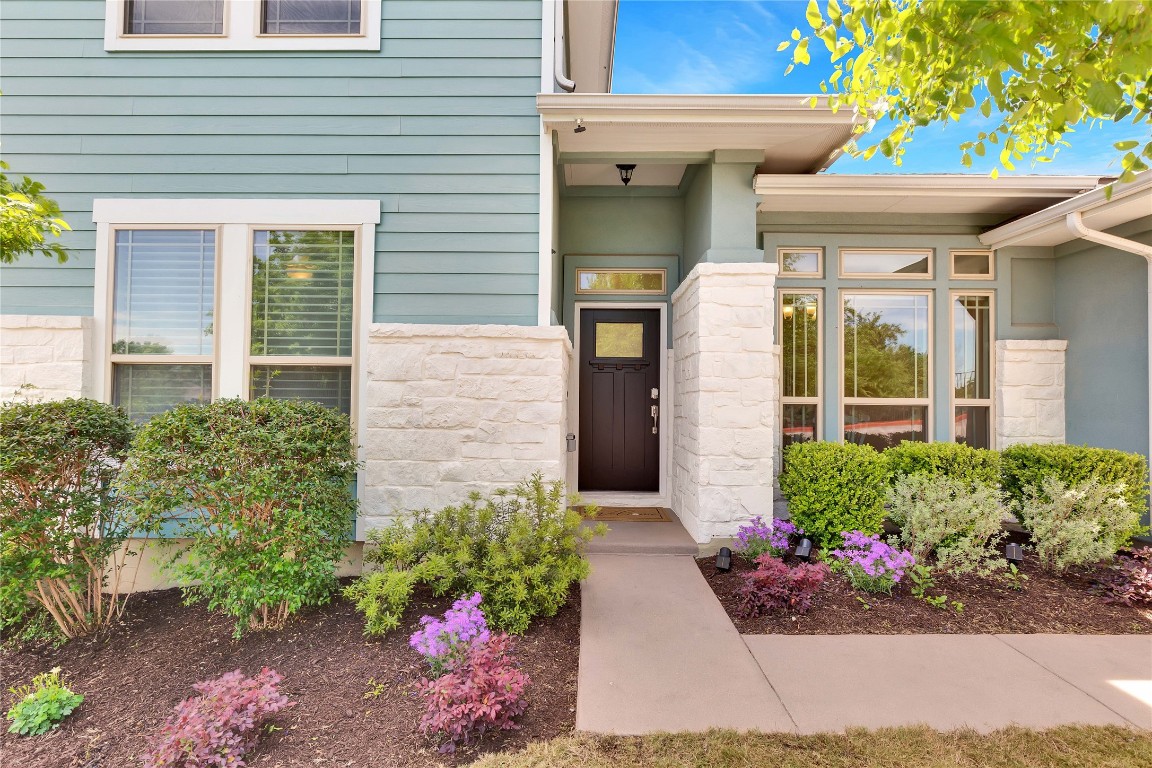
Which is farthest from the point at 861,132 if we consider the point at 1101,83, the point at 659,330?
the point at 659,330

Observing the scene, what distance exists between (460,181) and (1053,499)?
15.5ft

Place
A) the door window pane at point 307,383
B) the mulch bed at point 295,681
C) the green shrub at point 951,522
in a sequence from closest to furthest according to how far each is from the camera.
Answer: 1. the mulch bed at point 295,681
2. the green shrub at point 951,522
3. the door window pane at point 307,383

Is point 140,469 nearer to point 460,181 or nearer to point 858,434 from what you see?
point 460,181

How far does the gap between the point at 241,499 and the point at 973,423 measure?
5.72m

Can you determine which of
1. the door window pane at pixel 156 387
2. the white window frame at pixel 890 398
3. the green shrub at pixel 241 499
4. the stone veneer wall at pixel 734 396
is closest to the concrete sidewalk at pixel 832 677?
the stone veneer wall at pixel 734 396

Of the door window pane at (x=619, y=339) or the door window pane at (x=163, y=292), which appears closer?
the door window pane at (x=163, y=292)

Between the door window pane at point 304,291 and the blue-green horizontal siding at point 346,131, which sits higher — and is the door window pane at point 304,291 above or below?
below

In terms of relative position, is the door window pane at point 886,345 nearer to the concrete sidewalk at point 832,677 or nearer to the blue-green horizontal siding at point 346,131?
the concrete sidewalk at point 832,677

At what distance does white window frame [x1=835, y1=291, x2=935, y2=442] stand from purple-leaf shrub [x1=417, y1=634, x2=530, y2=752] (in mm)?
3816

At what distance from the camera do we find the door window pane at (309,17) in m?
3.76

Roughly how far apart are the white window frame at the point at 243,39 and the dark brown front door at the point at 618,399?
280cm

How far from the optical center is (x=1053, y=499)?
3703 mm

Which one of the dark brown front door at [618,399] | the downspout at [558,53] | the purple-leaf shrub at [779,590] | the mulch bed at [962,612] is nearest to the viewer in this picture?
the mulch bed at [962,612]

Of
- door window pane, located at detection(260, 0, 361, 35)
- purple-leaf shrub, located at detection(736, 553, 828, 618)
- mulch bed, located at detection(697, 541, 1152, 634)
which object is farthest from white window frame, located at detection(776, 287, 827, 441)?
door window pane, located at detection(260, 0, 361, 35)
